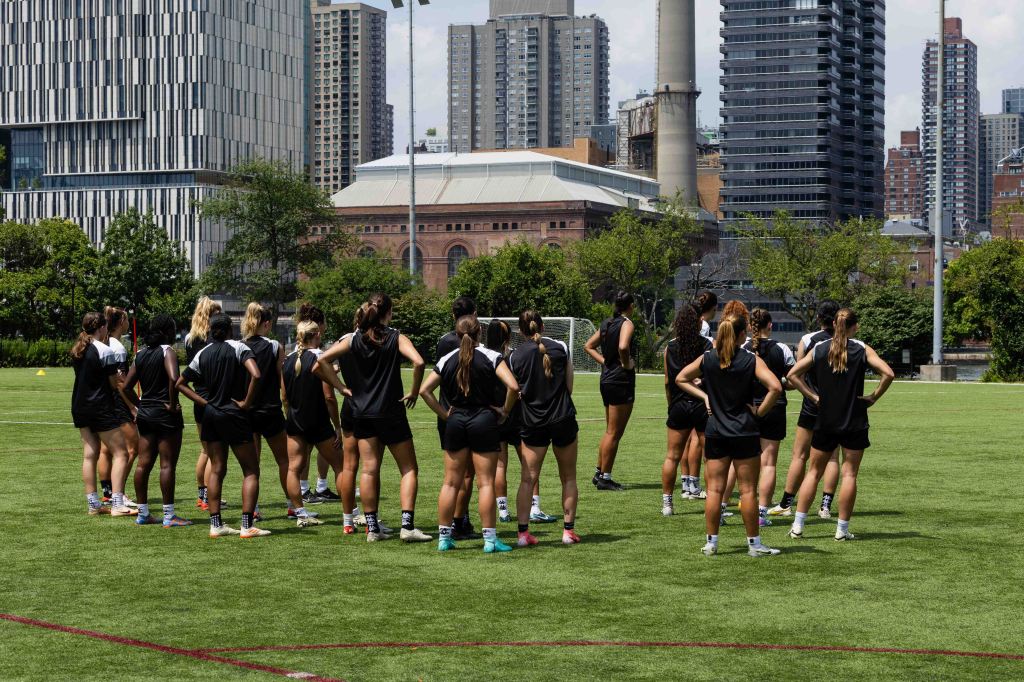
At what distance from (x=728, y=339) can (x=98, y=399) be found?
6.35 m

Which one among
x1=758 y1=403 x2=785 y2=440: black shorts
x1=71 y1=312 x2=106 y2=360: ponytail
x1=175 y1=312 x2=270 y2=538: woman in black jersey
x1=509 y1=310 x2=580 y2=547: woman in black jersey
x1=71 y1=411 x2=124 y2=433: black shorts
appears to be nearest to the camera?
x1=509 y1=310 x2=580 y2=547: woman in black jersey

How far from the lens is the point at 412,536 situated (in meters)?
11.7

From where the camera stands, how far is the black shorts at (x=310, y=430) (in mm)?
12906

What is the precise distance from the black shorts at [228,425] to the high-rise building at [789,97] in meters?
184

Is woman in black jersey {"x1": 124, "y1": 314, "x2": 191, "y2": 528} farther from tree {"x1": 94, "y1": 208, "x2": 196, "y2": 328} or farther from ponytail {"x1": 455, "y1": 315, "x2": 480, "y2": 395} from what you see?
tree {"x1": 94, "y1": 208, "x2": 196, "y2": 328}

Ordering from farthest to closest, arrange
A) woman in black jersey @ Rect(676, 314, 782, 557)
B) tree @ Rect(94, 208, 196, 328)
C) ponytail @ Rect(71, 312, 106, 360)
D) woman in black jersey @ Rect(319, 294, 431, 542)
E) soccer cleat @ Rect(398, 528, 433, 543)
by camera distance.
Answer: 1. tree @ Rect(94, 208, 196, 328)
2. ponytail @ Rect(71, 312, 106, 360)
3. soccer cleat @ Rect(398, 528, 433, 543)
4. woman in black jersey @ Rect(319, 294, 431, 542)
5. woman in black jersey @ Rect(676, 314, 782, 557)

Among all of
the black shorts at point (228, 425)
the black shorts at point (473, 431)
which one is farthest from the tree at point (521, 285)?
the black shorts at point (473, 431)

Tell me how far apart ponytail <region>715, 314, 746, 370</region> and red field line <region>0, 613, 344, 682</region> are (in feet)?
15.2

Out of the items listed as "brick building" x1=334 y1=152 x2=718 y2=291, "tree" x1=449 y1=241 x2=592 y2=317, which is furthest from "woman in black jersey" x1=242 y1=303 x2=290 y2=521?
"brick building" x1=334 y1=152 x2=718 y2=291

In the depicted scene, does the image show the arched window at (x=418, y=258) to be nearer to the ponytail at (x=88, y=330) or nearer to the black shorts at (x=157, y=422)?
the ponytail at (x=88, y=330)

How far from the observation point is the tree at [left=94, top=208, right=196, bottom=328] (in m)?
84.1

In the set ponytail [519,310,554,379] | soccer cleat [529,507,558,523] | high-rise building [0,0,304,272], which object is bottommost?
soccer cleat [529,507,558,523]

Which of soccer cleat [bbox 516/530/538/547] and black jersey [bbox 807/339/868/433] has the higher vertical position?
black jersey [bbox 807/339/868/433]

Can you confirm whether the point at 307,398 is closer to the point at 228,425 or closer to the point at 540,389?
the point at 228,425
